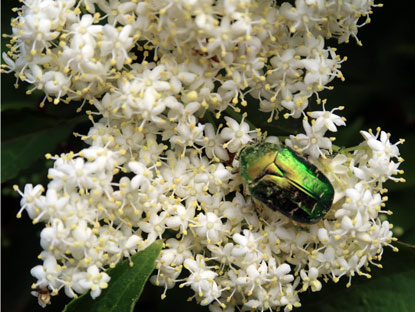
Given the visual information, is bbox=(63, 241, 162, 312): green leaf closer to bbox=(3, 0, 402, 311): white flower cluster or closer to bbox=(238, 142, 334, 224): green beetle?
bbox=(3, 0, 402, 311): white flower cluster

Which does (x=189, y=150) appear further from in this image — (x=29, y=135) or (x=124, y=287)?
(x=29, y=135)

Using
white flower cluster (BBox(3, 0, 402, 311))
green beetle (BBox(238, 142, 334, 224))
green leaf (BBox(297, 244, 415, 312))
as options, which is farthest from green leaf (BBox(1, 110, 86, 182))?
green leaf (BBox(297, 244, 415, 312))

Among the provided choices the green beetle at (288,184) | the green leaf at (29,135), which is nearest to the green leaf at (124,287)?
the green beetle at (288,184)

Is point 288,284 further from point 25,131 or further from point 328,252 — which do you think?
point 25,131

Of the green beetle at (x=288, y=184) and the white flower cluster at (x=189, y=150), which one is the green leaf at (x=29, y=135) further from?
the green beetle at (x=288, y=184)

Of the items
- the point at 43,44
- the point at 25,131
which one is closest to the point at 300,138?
the point at 43,44

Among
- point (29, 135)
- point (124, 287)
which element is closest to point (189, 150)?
point (124, 287)
